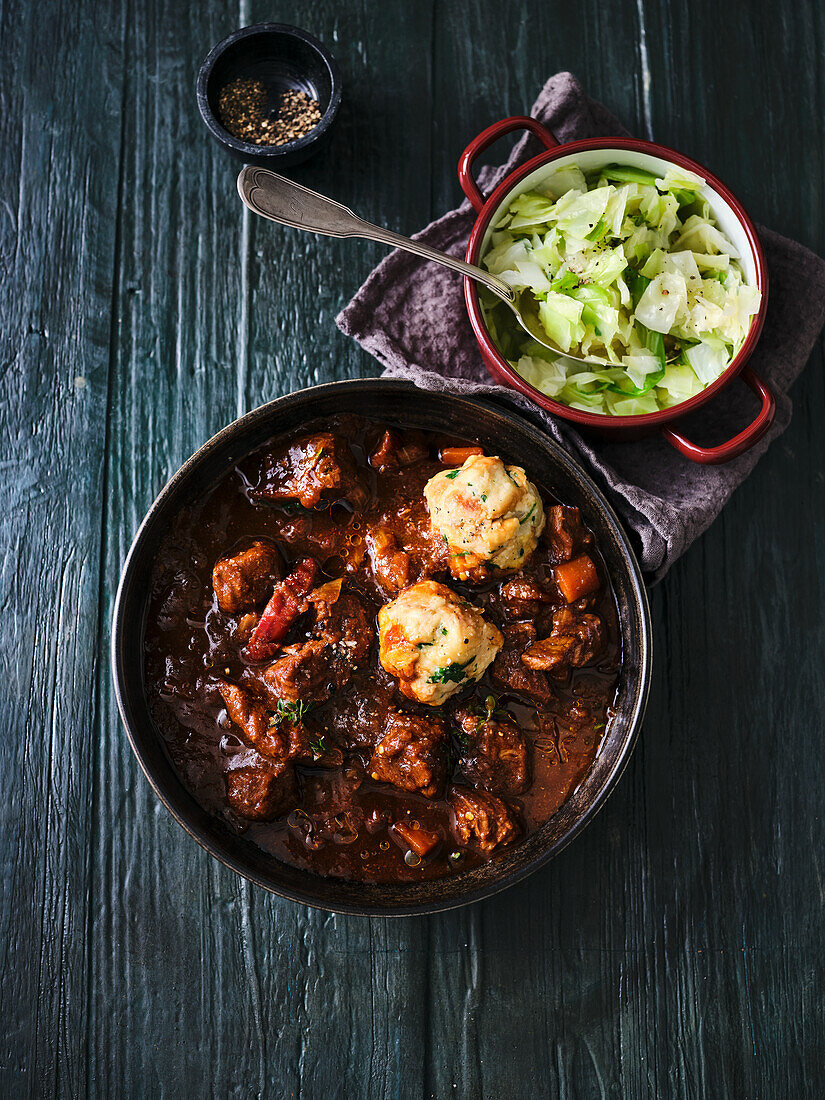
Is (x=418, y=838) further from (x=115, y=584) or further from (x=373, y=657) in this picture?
(x=115, y=584)

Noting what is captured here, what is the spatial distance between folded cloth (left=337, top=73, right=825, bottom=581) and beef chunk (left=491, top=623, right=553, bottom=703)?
0.51 meters

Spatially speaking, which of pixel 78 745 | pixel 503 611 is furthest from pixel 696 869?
pixel 78 745

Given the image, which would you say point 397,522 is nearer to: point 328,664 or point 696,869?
point 328,664

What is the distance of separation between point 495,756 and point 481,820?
0.21 meters

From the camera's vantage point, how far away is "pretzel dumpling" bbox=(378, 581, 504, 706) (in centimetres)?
274

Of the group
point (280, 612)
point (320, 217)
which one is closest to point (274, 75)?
point (320, 217)

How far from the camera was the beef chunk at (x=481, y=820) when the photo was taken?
2852mm

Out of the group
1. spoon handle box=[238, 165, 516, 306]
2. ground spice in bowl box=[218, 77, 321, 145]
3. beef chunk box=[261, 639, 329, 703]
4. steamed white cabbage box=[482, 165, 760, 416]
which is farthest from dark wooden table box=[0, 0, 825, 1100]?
beef chunk box=[261, 639, 329, 703]

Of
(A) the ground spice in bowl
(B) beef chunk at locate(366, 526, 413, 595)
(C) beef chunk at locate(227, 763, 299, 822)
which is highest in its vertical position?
(A) the ground spice in bowl

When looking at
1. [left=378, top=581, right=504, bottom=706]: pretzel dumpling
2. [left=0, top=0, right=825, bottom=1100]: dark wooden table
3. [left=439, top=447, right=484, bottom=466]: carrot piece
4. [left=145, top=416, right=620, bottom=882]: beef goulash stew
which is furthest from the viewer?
[left=0, top=0, right=825, bottom=1100]: dark wooden table

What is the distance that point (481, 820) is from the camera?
2.85 m

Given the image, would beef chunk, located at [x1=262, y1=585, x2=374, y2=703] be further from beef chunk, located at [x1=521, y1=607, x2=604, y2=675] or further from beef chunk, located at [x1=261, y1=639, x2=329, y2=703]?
beef chunk, located at [x1=521, y1=607, x2=604, y2=675]

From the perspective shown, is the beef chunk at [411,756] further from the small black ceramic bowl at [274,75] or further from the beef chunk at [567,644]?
the small black ceramic bowl at [274,75]

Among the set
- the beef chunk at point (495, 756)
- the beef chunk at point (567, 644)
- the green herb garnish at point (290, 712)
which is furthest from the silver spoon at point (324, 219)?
the green herb garnish at point (290, 712)
